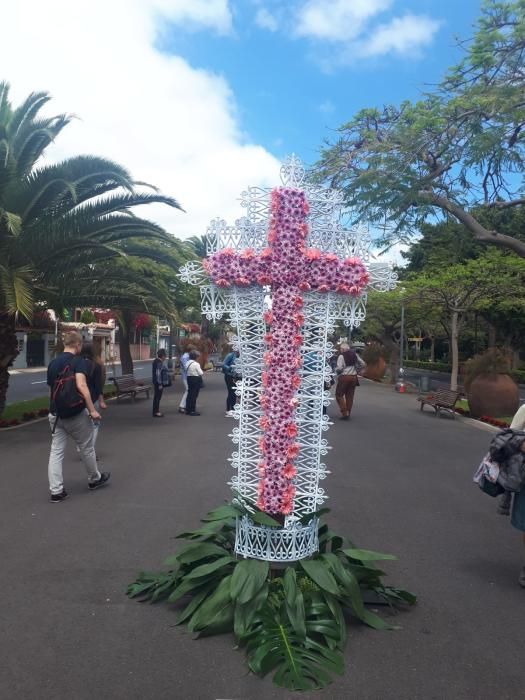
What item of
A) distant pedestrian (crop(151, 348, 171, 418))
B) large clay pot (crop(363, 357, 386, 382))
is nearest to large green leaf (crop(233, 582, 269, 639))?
distant pedestrian (crop(151, 348, 171, 418))

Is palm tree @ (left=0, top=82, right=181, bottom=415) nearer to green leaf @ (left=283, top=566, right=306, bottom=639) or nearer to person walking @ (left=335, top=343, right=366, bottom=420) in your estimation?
person walking @ (left=335, top=343, right=366, bottom=420)

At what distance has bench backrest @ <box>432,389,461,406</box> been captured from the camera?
14.9 metres

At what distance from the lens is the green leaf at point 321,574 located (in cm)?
347

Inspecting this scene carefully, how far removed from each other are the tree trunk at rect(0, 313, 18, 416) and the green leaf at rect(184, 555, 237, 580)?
8513 millimetres

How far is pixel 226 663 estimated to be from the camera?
3.09 m

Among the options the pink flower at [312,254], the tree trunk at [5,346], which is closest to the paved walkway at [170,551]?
the pink flower at [312,254]

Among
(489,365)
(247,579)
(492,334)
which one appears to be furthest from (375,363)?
(247,579)

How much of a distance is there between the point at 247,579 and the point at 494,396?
12509 mm

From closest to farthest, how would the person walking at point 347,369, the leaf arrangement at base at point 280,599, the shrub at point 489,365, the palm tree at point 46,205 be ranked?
1. the leaf arrangement at base at point 280,599
2. the palm tree at point 46,205
3. the person walking at point 347,369
4. the shrub at point 489,365

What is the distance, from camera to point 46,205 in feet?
34.3

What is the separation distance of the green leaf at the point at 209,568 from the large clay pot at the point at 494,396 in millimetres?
12257

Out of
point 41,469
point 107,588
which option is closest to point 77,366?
point 41,469

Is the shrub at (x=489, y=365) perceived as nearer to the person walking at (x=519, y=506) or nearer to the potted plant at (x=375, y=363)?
the person walking at (x=519, y=506)

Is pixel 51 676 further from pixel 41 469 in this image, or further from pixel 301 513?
pixel 41 469
